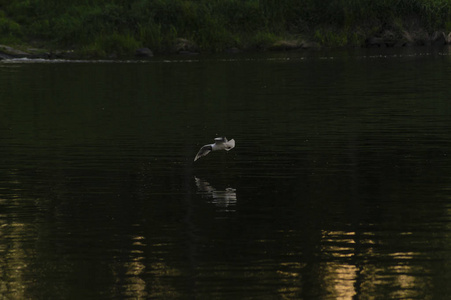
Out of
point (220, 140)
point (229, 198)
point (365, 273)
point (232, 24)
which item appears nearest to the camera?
point (365, 273)

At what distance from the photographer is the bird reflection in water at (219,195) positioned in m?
18.5

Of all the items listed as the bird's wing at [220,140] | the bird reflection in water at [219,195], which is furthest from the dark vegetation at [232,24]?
the bird reflection in water at [219,195]

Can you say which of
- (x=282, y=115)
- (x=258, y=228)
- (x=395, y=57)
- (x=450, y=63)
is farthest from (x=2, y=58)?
(x=258, y=228)

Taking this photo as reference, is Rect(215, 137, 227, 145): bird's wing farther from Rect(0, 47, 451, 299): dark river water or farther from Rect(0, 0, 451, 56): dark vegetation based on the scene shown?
Rect(0, 0, 451, 56): dark vegetation

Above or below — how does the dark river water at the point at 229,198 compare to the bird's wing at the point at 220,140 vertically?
below

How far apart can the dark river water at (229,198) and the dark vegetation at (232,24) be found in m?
47.6

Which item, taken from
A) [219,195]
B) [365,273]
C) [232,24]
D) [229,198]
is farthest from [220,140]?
[232,24]

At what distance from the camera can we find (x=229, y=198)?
1922cm

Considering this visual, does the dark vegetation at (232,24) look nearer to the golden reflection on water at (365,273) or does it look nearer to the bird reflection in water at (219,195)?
the bird reflection in water at (219,195)

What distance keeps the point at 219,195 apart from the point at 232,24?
75.4m

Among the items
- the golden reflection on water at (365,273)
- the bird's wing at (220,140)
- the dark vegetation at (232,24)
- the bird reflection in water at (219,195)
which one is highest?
the dark vegetation at (232,24)

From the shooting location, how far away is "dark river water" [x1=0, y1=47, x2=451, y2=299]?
1313cm

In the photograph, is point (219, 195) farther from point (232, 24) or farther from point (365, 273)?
point (232, 24)

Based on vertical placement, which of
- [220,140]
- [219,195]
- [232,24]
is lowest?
[219,195]
